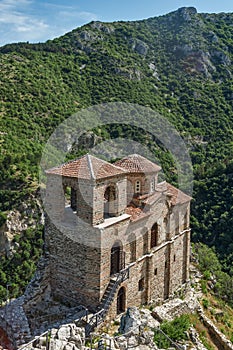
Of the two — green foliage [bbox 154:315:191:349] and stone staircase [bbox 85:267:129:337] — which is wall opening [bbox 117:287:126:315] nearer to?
stone staircase [bbox 85:267:129:337]

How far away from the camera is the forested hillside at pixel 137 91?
37.7 meters

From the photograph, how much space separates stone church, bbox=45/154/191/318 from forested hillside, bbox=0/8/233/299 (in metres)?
13.0

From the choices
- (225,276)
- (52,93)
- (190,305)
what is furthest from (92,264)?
(52,93)

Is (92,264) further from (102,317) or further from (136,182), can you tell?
(136,182)

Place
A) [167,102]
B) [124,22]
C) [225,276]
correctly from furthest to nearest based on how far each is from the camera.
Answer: [124,22] → [167,102] → [225,276]

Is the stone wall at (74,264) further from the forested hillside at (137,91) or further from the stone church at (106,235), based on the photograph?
the forested hillside at (137,91)

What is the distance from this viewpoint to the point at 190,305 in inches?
Answer: 796

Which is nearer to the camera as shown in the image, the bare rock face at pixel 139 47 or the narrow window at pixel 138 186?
the narrow window at pixel 138 186

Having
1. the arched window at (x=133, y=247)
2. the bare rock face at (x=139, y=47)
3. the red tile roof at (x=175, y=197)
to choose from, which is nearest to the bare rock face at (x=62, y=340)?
the arched window at (x=133, y=247)

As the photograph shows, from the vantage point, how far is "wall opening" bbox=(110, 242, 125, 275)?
55.6 ft

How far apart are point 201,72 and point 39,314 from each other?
72051 mm

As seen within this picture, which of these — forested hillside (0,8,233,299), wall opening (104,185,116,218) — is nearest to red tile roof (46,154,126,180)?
wall opening (104,185,116,218)

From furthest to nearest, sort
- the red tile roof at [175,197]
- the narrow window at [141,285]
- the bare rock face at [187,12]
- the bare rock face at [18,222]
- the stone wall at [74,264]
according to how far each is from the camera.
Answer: the bare rock face at [187,12] → the bare rock face at [18,222] → the red tile roof at [175,197] → the narrow window at [141,285] → the stone wall at [74,264]

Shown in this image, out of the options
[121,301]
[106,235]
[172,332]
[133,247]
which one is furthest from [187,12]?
[172,332]
